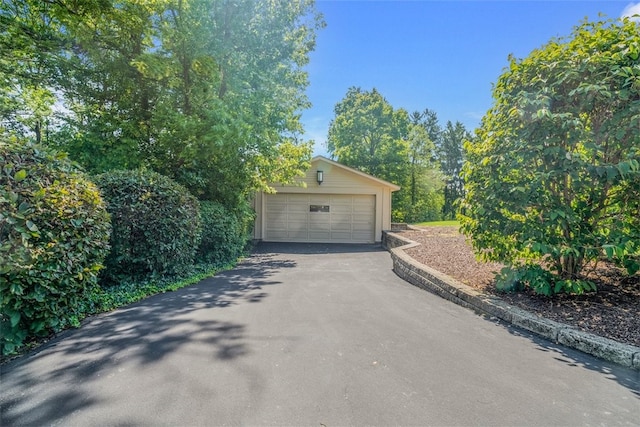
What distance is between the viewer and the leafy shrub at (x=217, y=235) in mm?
7625

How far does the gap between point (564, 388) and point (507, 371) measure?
378 millimetres

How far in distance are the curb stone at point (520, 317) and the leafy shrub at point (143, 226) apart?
4593mm

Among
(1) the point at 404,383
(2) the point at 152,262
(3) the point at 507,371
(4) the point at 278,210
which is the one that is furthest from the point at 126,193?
(4) the point at 278,210

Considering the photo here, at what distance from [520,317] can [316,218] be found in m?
10.3

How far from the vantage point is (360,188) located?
13.5 meters

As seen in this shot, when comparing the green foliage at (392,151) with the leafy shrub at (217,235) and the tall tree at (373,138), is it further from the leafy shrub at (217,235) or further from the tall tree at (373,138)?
the leafy shrub at (217,235)

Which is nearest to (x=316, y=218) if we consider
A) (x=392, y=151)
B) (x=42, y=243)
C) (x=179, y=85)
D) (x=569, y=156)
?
(x=179, y=85)

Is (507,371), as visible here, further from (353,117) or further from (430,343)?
(353,117)

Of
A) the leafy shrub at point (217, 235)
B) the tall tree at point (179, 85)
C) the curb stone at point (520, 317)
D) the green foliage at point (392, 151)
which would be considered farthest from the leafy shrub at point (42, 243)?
the green foliage at point (392, 151)

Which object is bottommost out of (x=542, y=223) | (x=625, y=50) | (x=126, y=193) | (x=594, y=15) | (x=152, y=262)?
(x=152, y=262)

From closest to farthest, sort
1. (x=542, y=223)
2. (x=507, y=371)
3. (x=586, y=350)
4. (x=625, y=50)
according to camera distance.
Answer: (x=507, y=371) < (x=586, y=350) < (x=625, y=50) < (x=542, y=223)

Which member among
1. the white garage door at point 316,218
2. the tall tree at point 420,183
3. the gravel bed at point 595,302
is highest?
the tall tree at point 420,183

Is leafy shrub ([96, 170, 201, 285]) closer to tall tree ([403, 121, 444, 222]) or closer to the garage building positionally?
the garage building

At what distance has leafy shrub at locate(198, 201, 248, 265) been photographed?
7.62 m
